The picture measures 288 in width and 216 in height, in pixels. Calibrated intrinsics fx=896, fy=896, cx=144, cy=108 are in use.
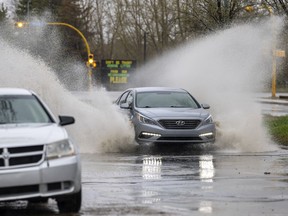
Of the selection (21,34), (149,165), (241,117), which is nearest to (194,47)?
(241,117)

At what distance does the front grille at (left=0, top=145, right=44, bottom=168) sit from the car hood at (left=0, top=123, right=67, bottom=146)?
0.06 meters

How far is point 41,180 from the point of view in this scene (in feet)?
31.3

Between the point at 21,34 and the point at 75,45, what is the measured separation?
55.7 feet

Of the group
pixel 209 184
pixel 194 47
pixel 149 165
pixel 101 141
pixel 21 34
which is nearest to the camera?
pixel 209 184

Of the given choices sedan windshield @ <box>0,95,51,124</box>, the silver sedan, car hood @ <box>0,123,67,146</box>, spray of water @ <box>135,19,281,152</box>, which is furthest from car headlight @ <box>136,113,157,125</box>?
car hood @ <box>0,123,67,146</box>

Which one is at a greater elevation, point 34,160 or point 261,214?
point 34,160

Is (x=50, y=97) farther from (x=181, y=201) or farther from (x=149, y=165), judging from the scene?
(x=181, y=201)

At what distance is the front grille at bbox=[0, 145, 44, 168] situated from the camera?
9.52 m

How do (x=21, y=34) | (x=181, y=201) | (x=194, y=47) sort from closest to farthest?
(x=181, y=201) < (x=194, y=47) < (x=21, y=34)

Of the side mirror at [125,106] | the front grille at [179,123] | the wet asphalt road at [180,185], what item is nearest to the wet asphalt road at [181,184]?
the wet asphalt road at [180,185]

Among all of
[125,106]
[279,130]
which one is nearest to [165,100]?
[125,106]

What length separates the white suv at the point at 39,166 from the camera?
9.48 metres

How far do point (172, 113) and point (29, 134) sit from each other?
9.14 metres

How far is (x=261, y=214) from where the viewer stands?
9.91 metres
